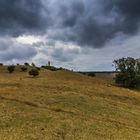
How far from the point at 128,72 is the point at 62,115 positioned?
138ft

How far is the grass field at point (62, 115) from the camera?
2775 centimetres

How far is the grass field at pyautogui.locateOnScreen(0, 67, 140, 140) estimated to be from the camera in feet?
91.0

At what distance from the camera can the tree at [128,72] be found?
7219 centimetres

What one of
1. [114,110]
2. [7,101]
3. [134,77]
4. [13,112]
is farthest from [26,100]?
[134,77]

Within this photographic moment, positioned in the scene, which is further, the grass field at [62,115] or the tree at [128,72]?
the tree at [128,72]

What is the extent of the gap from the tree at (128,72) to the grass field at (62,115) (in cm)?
2506

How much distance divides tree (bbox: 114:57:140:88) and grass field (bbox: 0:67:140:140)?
25.1 m

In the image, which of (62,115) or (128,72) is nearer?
(62,115)

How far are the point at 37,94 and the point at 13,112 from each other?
909cm

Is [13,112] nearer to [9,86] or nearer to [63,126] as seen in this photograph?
[63,126]

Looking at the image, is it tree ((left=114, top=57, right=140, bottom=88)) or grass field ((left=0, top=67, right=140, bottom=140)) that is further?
tree ((left=114, top=57, right=140, bottom=88))

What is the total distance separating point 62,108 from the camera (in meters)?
35.6

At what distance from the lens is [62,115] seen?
3275 cm

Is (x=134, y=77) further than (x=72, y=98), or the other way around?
(x=134, y=77)
